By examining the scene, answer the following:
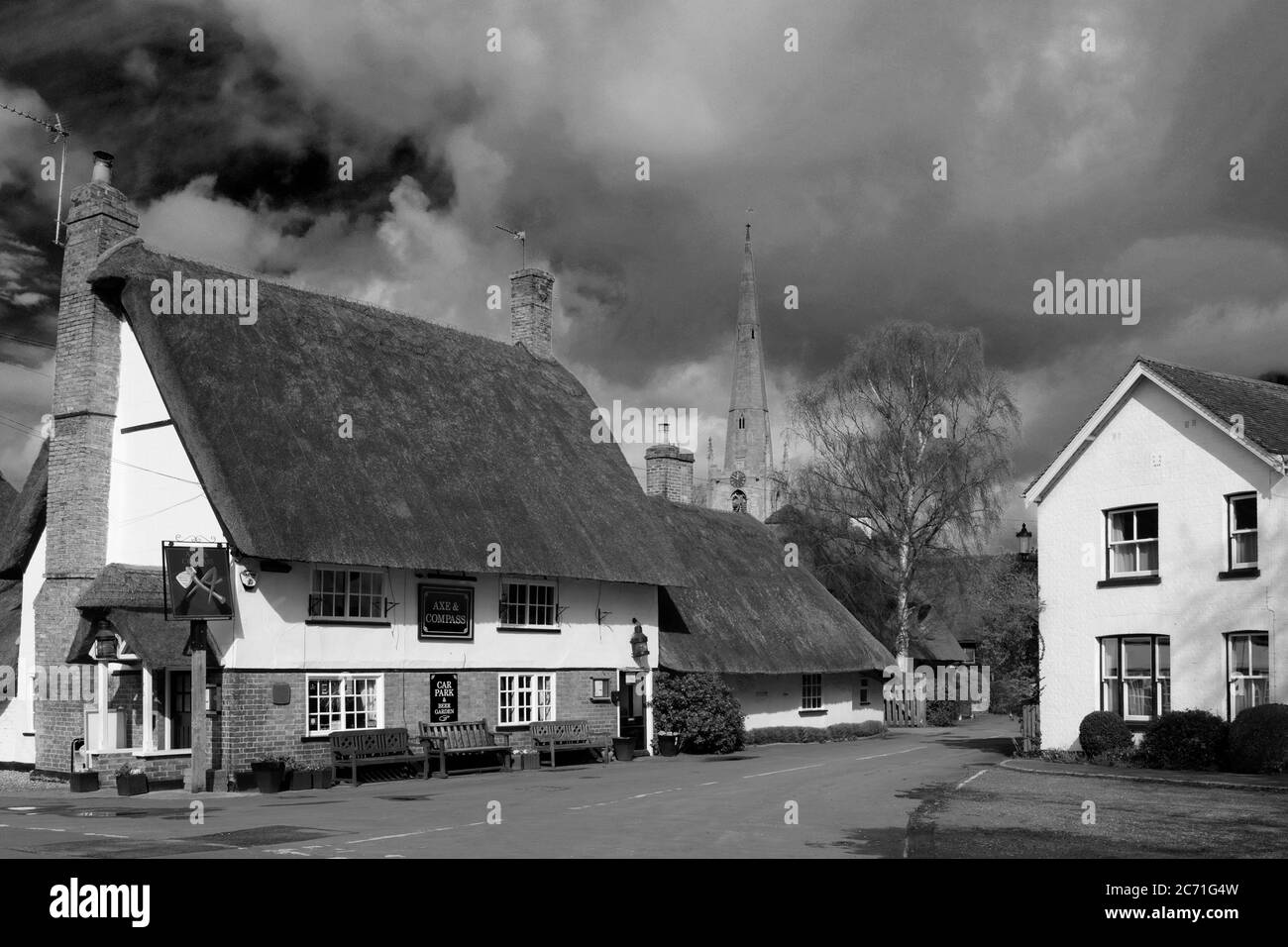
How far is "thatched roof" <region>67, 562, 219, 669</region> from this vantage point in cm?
2248

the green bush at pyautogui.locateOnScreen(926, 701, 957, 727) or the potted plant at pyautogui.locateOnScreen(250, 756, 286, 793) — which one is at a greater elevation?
the potted plant at pyautogui.locateOnScreen(250, 756, 286, 793)

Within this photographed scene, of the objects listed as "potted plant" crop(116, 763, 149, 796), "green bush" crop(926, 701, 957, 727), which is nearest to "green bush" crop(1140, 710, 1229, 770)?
"potted plant" crop(116, 763, 149, 796)

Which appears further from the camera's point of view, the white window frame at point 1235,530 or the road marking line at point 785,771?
the white window frame at point 1235,530

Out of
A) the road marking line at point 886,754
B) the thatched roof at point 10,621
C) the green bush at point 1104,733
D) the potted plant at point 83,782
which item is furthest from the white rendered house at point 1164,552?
the thatched roof at point 10,621

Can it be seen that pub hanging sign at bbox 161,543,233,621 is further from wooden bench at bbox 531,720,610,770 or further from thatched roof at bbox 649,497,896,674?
thatched roof at bbox 649,497,896,674

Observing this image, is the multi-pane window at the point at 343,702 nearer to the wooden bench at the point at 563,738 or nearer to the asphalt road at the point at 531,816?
the asphalt road at the point at 531,816

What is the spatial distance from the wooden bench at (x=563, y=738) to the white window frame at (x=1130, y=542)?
12102 millimetres

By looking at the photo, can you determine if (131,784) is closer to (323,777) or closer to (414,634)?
(323,777)

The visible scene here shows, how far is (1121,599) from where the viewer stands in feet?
88.1

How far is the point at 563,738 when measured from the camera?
2906 centimetres

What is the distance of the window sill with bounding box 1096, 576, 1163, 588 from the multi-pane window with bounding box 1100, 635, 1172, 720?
108 cm

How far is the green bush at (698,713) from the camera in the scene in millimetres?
32062
